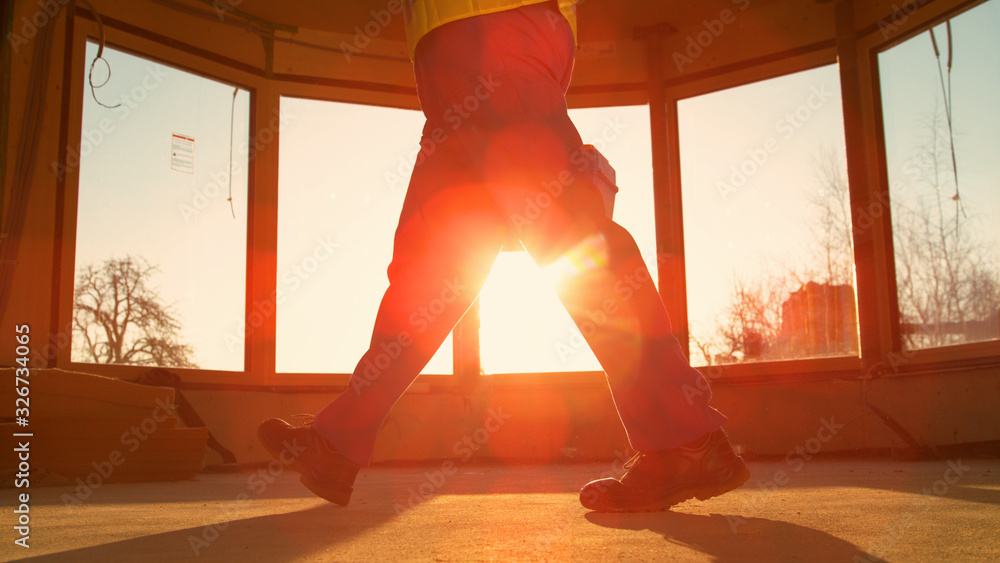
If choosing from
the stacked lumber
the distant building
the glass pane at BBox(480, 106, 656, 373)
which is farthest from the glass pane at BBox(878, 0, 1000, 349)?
the stacked lumber

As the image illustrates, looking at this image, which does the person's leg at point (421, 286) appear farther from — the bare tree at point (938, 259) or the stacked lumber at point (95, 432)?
the bare tree at point (938, 259)

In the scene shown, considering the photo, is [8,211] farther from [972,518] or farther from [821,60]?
[821,60]

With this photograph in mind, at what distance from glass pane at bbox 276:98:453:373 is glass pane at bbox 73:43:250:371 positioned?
28 cm

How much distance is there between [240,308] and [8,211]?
1.35 m

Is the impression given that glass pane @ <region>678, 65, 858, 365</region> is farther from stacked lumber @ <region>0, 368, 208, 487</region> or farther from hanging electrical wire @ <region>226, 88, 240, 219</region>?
stacked lumber @ <region>0, 368, 208, 487</region>

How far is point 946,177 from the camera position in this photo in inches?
173

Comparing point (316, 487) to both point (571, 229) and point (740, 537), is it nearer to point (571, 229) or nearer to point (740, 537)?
point (571, 229)

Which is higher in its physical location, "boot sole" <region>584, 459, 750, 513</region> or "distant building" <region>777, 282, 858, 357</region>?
"distant building" <region>777, 282, 858, 357</region>

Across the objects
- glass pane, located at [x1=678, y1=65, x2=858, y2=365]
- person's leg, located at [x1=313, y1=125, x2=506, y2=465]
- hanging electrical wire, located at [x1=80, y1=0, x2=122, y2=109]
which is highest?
hanging electrical wire, located at [x1=80, y1=0, x2=122, y2=109]

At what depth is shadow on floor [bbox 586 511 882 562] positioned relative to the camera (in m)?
0.99

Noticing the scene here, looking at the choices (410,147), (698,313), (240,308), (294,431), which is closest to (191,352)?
(240,308)

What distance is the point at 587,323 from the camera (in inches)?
59.0

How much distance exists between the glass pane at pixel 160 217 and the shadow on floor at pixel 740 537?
12.2 feet

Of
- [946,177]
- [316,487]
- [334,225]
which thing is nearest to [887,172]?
[946,177]
